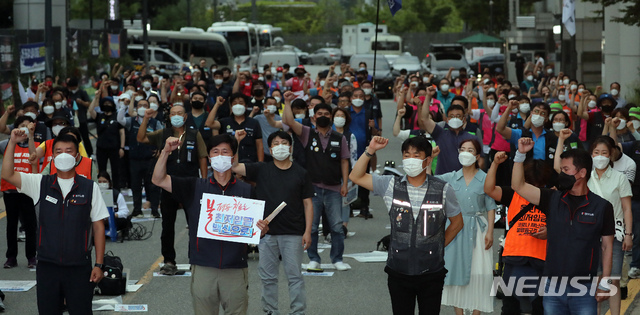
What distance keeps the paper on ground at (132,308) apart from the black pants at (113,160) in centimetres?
663

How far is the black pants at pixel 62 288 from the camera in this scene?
22.6ft

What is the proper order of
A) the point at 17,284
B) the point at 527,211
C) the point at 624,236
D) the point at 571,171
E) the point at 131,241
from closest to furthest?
1. the point at 571,171
2. the point at 527,211
3. the point at 624,236
4. the point at 17,284
5. the point at 131,241

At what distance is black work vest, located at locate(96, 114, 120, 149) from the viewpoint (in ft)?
50.8

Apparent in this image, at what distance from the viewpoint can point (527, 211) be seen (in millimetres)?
7535

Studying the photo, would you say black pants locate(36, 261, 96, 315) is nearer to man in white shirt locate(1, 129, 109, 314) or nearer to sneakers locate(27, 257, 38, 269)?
man in white shirt locate(1, 129, 109, 314)

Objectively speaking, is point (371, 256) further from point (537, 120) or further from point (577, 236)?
point (577, 236)

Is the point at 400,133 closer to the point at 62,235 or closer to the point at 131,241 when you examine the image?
the point at 131,241

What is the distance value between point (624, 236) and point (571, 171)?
211cm

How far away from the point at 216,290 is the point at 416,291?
1.52m

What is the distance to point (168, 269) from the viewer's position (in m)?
10.6

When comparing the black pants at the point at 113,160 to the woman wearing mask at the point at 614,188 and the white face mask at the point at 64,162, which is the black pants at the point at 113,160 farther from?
the woman wearing mask at the point at 614,188

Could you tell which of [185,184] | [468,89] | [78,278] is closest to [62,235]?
[78,278]

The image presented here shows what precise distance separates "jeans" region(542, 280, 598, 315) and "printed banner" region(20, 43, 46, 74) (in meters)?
21.2

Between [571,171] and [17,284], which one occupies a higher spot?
[571,171]
